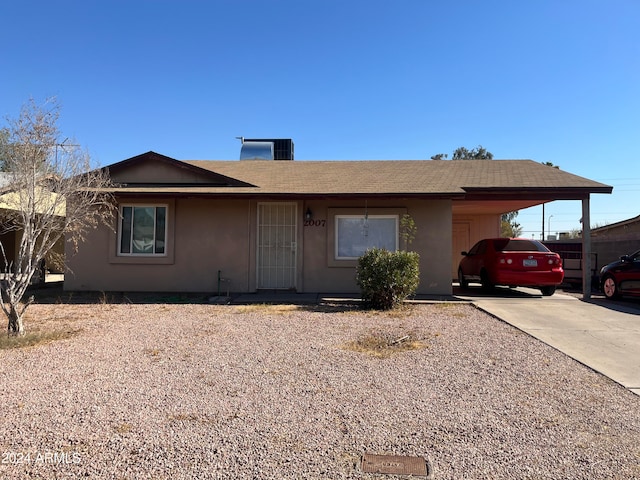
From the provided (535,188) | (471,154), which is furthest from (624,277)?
(471,154)

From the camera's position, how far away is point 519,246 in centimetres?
1159

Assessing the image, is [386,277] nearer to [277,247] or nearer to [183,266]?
[277,247]

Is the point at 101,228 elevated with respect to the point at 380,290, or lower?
elevated

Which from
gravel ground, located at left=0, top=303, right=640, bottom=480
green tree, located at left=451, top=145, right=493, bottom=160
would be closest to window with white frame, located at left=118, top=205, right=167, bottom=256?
gravel ground, located at left=0, top=303, right=640, bottom=480

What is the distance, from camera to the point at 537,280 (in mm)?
11180

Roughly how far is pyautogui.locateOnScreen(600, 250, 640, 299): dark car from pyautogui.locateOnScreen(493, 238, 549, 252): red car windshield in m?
1.85

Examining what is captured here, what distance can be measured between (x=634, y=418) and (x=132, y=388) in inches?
184

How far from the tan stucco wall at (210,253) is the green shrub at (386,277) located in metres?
2.23

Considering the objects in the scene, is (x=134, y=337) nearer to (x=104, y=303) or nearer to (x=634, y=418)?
(x=104, y=303)

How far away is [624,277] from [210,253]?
10519 millimetres

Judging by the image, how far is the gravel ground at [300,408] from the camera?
10.2ft

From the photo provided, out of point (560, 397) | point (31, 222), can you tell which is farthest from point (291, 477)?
point (31, 222)

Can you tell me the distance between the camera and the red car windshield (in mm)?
11449

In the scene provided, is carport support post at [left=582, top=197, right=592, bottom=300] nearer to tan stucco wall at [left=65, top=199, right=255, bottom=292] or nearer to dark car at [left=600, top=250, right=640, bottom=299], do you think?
dark car at [left=600, top=250, right=640, bottom=299]
